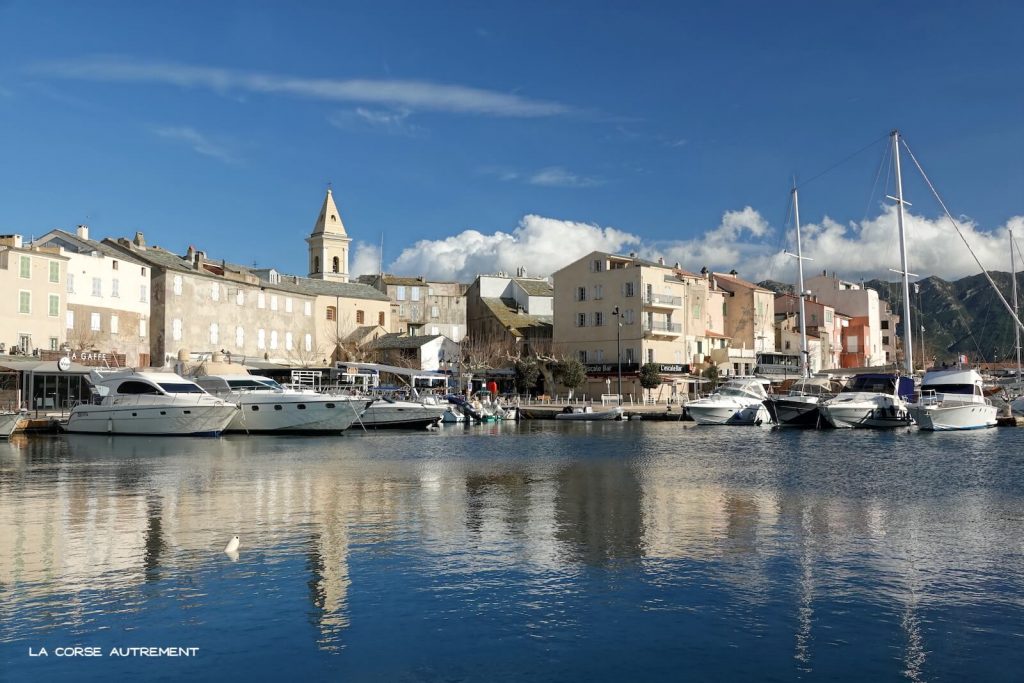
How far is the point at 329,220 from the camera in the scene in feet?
356

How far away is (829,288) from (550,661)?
407 feet

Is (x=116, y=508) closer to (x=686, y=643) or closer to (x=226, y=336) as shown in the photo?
(x=686, y=643)

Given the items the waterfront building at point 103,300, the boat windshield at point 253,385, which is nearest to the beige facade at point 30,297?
the waterfront building at point 103,300

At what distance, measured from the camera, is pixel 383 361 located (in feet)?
284

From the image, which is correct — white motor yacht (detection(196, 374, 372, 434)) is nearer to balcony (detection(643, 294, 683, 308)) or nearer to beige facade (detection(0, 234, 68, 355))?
beige facade (detection(0, 234, 68, 355))

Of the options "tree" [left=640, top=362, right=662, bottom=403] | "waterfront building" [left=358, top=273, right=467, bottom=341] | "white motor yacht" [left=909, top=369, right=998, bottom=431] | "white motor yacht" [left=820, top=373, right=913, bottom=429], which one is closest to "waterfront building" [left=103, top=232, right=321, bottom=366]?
"waterfront building" [left=358, top=273, right=467, bottom=341]

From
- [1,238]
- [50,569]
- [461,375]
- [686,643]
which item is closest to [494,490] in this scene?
[50,569]

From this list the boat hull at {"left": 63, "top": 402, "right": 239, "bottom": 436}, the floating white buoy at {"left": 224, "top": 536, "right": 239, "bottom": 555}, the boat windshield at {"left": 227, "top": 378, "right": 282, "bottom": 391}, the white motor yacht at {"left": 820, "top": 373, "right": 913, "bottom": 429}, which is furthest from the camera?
the white motor yacht at {"left": 820, "top": 373, "right": 913, "bottom": 429}

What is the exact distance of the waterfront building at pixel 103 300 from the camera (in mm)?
61625

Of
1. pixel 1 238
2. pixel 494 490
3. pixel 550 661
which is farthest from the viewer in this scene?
pixel 1 238

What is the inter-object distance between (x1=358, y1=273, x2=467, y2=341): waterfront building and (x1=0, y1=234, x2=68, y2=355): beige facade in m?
40.9

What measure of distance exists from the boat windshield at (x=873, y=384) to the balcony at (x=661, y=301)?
2453 cm

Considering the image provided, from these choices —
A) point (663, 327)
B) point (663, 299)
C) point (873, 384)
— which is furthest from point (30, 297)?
point (873, 384)

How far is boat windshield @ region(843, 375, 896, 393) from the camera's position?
197 feet
